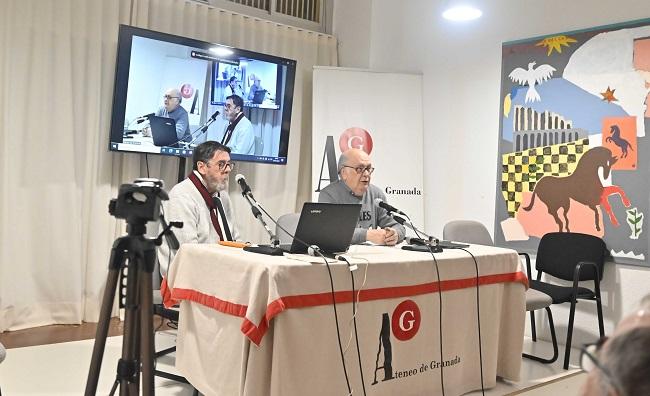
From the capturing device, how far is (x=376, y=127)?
17.1 ft

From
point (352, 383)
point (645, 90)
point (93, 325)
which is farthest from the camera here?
point (93, 325)

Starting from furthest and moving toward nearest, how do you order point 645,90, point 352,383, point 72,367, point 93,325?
point 93,325, point 645,90, point 72,367, point 352,383

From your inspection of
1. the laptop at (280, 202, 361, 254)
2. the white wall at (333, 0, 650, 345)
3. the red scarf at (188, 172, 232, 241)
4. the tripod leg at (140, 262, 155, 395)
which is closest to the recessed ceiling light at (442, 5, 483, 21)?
the white wall at (333, 0, 650, 345)

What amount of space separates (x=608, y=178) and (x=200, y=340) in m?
2.89

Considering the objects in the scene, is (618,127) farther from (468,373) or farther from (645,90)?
(468,373)

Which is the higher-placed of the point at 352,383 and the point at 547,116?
the point at 547,116

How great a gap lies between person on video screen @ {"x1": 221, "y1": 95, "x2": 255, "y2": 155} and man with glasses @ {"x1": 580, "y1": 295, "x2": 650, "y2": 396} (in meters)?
4.17

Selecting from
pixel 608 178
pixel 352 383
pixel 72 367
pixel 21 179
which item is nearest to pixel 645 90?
pixel 608 178

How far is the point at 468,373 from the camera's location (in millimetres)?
→ 3035

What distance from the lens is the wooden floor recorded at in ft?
12.3

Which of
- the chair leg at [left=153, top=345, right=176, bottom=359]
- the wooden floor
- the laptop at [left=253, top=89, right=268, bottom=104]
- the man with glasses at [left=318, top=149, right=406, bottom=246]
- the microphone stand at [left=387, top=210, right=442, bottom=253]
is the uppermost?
the laptop at [left=253, top=89, right=268, bottom=104]

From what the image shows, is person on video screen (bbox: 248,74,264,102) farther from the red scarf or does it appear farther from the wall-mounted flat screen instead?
the red scarf

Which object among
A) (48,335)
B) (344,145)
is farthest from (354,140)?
(48,335)

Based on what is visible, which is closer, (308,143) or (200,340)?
(200,340)
